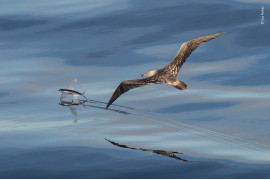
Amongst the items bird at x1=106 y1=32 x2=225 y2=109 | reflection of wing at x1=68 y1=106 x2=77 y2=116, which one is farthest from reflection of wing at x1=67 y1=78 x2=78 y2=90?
bird at x1=106 y1=32 x2=225 y2=109

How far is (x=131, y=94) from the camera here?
15453mm

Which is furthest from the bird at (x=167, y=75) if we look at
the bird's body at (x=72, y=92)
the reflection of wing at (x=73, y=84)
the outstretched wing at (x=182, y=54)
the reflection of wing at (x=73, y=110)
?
the reflection of wing at (x=73, y=84)

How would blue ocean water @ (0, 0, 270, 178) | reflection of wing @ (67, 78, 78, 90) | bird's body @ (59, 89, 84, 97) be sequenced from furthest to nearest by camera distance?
1. reflection of wing @ (67, 78, 78, 90)
2. bird's body @ (59, 89, 84, 97)
3. blue ocean water @ (0, 0, 270, 178)

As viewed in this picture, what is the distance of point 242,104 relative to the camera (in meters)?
14.6

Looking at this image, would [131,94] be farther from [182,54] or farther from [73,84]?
[182,54]

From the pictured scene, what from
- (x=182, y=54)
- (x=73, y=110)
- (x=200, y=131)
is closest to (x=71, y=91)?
(x=73, y=110)

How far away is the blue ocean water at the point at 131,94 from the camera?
11.2 meters

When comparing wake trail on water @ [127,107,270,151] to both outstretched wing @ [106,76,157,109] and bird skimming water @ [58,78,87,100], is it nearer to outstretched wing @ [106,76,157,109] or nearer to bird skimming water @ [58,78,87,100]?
outstretched wing @ [106,76,157,109]

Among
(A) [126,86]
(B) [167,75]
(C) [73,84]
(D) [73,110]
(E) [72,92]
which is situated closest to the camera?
(A) [126,86]

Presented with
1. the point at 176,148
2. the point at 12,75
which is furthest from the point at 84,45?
the point at 176,148

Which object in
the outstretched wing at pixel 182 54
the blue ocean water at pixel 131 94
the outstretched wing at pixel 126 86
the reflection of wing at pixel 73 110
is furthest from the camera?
the reflection of wing at pixel 73 110

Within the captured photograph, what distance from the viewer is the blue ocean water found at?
1123 centimetres

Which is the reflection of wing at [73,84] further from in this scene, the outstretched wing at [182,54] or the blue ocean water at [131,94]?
the outstretched wing at [182,54]

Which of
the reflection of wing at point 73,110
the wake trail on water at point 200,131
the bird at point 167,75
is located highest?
the bird at point 167,75
